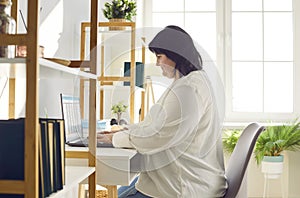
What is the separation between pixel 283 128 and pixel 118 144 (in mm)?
1969

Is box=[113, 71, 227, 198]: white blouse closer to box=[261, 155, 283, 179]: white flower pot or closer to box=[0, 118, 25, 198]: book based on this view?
box=[0, 118, 25, 198]: book

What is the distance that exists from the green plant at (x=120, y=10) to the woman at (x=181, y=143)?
123 centimetres

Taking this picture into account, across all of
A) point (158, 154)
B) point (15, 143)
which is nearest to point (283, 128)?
point (158, 154)

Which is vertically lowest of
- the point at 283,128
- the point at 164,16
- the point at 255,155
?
the point at 255,155

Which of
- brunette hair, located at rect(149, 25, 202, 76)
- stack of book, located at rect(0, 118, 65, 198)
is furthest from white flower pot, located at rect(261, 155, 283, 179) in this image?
stack of book, located at rect(0, 118, 65, 198)

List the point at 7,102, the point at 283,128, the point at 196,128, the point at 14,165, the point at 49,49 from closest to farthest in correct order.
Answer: the point at 14,165
the point at 7,102
the point at 196,128
the point at 49,49
the point at 283,128

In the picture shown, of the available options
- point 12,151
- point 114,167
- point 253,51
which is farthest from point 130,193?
point 253,51

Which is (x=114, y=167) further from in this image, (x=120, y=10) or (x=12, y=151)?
(x=120, y=10)

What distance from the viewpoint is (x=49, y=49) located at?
2051 millimetres

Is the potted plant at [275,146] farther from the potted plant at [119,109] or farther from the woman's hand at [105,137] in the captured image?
the woman's hand at [105,137]

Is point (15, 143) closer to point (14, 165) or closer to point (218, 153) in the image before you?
point (14, 165)

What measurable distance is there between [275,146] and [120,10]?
5.15ft

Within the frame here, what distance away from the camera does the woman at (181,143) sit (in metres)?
1.71

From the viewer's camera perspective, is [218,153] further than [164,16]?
No
